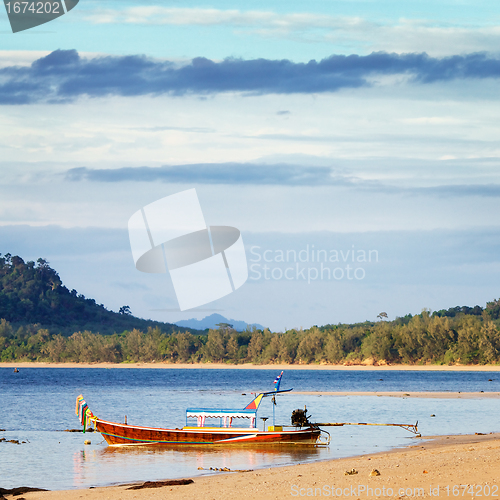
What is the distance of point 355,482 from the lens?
2055cm

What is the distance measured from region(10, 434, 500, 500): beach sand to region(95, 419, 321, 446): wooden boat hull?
26.1 feet

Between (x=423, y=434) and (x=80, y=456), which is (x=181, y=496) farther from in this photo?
(x=423, y=434)

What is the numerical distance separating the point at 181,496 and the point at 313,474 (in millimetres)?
4927

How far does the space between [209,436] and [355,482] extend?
Answer: 54.0ft

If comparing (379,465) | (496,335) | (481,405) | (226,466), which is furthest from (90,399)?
(496,335)

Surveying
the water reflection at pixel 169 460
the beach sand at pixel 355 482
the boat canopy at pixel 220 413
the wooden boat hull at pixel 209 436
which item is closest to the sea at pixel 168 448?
the water reflection at pixel 169 460

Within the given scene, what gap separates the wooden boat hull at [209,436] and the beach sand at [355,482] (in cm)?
795

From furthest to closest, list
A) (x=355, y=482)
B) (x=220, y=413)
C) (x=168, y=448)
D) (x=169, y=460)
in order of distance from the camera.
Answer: (x=220, y=413) → (x=168, y=448) → (x=169, y=460) → (x=355, y=482)

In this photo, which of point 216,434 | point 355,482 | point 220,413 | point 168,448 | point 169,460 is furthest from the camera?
point 220,413

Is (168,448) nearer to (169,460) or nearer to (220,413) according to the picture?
(220,413)

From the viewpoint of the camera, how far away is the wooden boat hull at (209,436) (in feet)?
117

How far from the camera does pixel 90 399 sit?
81562mm

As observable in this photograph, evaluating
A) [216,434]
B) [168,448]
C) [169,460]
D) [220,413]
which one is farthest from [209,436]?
[169,460]

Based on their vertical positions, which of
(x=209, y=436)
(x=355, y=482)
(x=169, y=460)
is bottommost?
(x=169, y=460)
